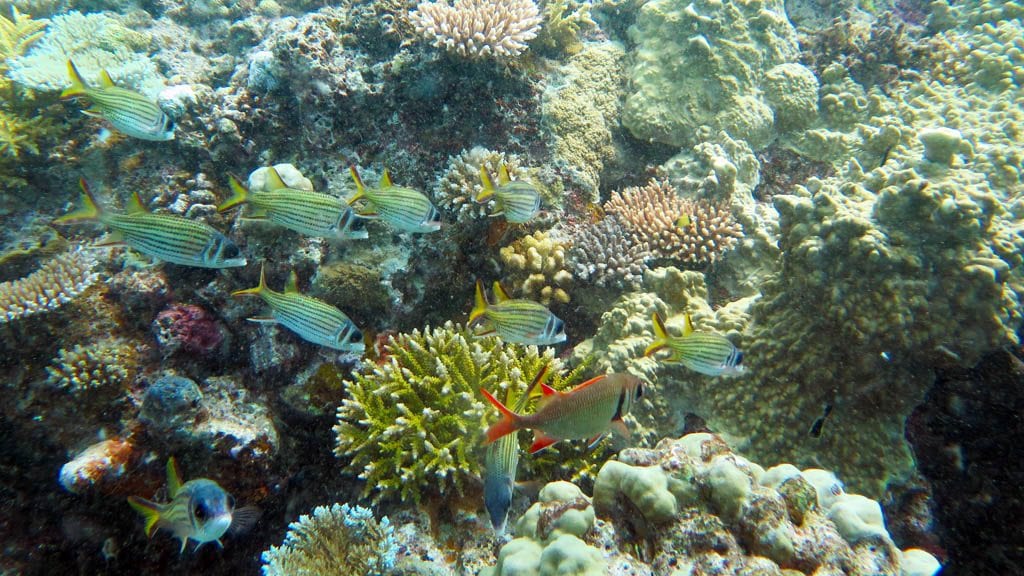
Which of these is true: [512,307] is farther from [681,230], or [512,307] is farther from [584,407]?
[681,230]

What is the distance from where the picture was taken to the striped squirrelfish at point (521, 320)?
119 inches

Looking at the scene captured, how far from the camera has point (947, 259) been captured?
129 inches

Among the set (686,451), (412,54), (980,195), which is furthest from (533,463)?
(412,54)

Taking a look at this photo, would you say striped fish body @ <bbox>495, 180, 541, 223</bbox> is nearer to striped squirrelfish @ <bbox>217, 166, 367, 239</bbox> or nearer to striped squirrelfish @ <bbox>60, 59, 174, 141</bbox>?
striped squirrelfish @ <bbox>217, 166, 367, 239</bbox>

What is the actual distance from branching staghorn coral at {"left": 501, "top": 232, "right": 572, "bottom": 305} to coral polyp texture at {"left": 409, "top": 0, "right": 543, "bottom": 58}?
215 cm

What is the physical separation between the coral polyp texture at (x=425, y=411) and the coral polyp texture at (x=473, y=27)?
3065 millimetres

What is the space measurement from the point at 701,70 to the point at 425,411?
549 centimetres

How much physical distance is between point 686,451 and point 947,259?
94.2 inches

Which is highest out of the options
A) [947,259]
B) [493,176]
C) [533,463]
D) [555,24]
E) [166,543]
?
[555,24]

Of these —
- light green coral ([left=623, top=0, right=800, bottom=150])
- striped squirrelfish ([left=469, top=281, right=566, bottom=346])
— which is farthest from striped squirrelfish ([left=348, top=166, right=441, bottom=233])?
light green coral ([left=623, top=0, right=800, bottom=150])

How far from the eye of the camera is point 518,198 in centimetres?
364

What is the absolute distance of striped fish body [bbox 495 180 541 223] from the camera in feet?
11.9

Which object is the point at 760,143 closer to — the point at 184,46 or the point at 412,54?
the point at 412,54

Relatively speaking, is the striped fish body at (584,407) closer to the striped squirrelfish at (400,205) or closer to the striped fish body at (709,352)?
the striped fish body at (709,352)
